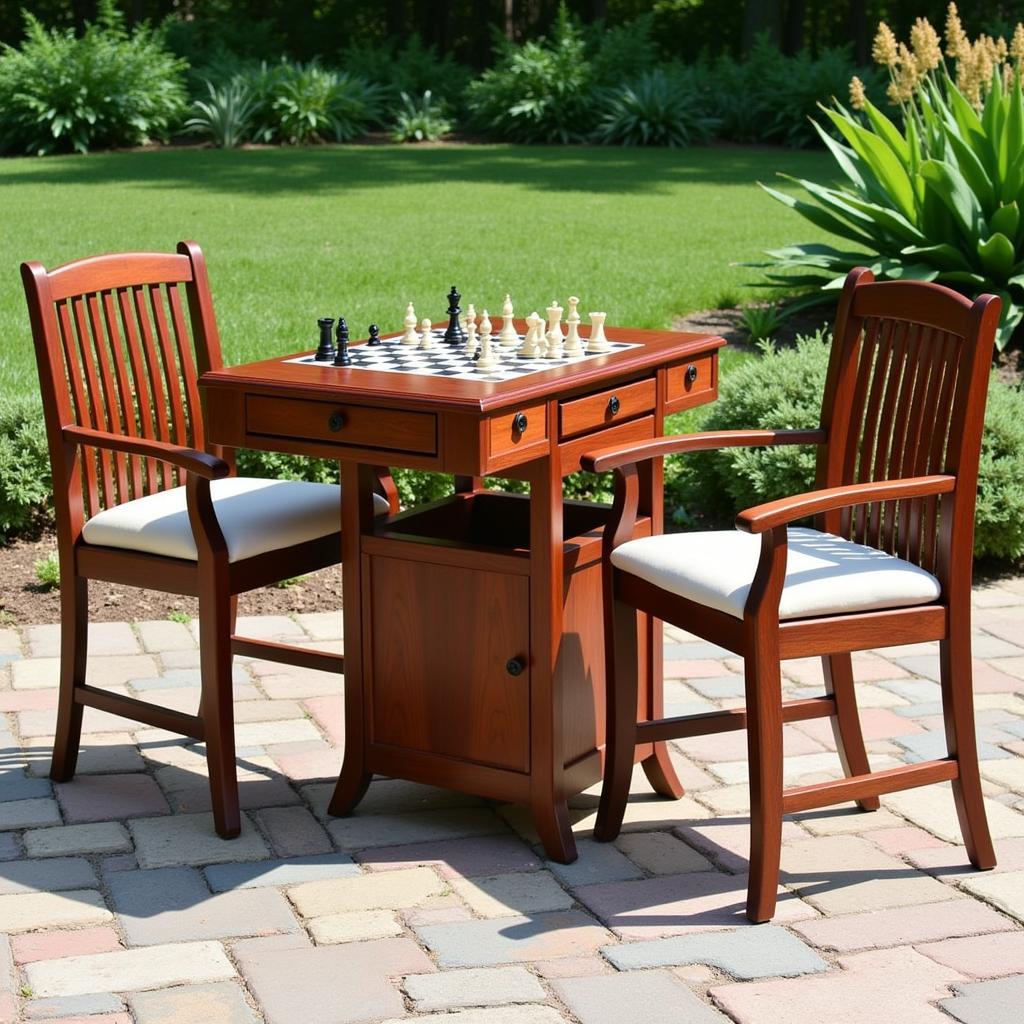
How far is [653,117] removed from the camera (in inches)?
730

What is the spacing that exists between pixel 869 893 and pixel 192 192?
11.2m

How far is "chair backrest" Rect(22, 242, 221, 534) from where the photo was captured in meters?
3.72

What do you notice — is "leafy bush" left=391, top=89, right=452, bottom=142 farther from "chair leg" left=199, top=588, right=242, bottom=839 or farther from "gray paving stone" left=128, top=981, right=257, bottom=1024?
"gray paving stone" left=128, top=981, right=257, bottom=1024

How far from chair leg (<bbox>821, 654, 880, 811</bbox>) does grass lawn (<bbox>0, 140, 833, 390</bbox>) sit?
401 cm

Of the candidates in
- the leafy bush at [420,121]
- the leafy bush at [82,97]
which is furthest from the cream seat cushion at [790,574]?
the leafy bush at [420,121]

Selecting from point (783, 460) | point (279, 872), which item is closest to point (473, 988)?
point (279, 872)

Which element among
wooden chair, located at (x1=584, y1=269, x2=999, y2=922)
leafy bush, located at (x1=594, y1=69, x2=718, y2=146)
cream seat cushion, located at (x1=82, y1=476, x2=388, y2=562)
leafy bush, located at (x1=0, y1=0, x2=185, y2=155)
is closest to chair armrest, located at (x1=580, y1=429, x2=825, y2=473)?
wooden chair, located at (x1=584, y1=269, x2=999, y2=922)

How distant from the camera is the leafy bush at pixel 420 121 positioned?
1870 cm

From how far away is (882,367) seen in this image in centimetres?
362

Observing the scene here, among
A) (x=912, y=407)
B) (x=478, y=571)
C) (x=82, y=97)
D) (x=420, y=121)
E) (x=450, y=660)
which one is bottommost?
(x=450, y=660)

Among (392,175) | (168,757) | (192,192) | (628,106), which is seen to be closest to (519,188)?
(392,175)

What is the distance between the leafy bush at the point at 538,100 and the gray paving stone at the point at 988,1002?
16.8m

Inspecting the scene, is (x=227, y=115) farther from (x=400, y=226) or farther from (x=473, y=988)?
(x=473, y=988)

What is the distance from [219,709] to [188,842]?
0.99ft
